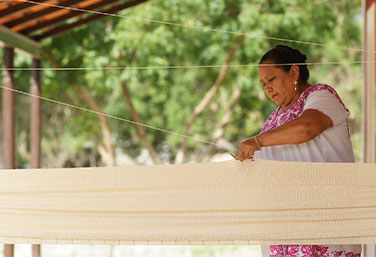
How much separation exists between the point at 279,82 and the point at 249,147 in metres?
0.31

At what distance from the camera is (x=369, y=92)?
13.1ft

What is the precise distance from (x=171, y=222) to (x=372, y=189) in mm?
654

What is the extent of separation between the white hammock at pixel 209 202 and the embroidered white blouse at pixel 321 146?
6 centimetres

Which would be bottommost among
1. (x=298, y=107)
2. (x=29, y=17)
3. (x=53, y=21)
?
(x=298, y=107)

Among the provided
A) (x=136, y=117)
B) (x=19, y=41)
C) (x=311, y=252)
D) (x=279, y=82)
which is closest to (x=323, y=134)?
(x=279, y=82)

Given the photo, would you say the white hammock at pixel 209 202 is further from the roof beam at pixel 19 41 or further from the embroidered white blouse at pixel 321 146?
the roof beam at pixel 19 41

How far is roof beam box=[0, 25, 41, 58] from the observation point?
366 centimetres

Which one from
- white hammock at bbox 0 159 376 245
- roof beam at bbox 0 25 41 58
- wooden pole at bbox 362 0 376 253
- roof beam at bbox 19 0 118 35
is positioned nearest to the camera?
white hammock at bbox 0 159 376 245

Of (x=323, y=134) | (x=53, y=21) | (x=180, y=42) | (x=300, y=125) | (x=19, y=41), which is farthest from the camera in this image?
(x=180, y=42)

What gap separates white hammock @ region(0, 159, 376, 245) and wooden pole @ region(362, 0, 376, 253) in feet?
7.27

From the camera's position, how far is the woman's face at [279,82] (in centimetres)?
183

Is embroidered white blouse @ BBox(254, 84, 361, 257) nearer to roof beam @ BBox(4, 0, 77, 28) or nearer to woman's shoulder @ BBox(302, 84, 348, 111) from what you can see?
woman's shoulder @ BBox(302, 84, 348, 111)

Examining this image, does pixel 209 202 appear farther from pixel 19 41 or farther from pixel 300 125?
pixel 19 41

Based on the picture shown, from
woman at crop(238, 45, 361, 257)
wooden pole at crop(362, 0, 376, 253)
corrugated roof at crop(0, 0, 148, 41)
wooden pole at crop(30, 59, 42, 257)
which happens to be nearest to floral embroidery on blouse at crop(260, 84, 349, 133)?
woman at crop(238, 45, 361, 257)
